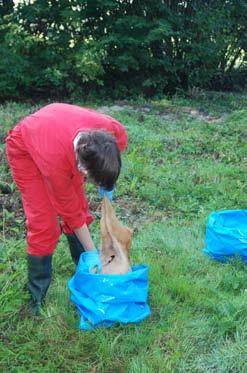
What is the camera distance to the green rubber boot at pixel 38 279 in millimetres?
2863

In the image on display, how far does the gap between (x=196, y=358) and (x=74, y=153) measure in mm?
1210

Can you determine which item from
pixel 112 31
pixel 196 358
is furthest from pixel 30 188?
pixel 112 31

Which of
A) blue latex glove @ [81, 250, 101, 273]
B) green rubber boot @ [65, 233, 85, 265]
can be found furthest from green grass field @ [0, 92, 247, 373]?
blue latex glove @ [81, 250, 101, 273]

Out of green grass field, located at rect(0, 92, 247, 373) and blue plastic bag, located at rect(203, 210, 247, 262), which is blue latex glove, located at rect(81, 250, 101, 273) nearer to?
green grass field, located at rect(0, 92, 247, 373)

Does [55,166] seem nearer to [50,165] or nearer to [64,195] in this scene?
[50,165]

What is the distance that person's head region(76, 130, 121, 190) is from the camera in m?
2.26

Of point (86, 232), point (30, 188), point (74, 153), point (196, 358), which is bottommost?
point (196, 358)

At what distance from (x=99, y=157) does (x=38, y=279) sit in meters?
1.01

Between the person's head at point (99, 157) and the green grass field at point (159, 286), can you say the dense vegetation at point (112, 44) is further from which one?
the person's head at point (99, 157)

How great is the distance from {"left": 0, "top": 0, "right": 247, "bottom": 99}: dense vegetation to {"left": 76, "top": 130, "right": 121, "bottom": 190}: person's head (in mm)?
6632

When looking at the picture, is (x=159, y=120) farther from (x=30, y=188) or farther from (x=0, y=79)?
(x=30, y=188)

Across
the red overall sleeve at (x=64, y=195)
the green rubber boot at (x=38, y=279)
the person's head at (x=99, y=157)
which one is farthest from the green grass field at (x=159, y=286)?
the person's head at (x=99, y=157)

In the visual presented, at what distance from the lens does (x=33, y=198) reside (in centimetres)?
275

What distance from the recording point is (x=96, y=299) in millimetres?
2758
